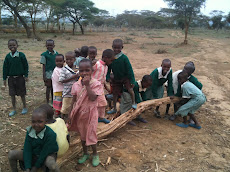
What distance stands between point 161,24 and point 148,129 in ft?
159

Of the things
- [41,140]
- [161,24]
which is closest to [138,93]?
[41,140]

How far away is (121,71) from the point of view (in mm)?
3508

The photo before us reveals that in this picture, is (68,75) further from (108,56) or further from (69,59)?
(108,56)

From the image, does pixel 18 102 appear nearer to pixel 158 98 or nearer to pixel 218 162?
pixel 158 98

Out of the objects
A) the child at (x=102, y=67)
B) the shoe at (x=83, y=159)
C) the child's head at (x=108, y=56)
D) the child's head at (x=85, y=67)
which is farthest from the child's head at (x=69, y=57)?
the shoe at (x=83, y=159)

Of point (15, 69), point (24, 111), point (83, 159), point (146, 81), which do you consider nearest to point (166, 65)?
point (146, 81)

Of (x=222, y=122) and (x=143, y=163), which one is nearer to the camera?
(x=143, y=163)

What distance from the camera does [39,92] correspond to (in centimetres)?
529

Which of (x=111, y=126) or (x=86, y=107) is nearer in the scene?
(x=86, y=107)

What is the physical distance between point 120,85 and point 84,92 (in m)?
1.50

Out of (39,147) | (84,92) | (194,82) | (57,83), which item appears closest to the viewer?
(39,147)

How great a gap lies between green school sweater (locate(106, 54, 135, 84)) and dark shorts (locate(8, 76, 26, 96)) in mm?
1879

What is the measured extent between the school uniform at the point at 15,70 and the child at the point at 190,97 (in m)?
3.14

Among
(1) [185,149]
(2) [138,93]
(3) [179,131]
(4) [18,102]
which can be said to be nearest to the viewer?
(1) [185,149]
